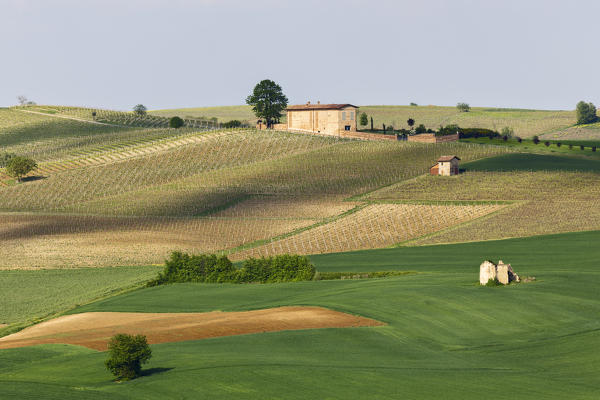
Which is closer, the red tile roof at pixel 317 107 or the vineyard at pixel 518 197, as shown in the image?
the vineyard at pixel 518 197

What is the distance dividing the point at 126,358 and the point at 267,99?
521 feet

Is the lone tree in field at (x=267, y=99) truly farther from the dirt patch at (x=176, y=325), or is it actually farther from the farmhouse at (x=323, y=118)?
the dirt patch at (x=176, y=325)

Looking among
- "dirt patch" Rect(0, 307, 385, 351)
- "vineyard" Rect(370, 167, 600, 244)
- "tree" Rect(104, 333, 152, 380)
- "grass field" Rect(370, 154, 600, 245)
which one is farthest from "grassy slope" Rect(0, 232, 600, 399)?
"grass field" Rect(370, 154, 600, 245)

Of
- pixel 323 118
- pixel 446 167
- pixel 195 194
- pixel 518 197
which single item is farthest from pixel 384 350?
pixel 323 118

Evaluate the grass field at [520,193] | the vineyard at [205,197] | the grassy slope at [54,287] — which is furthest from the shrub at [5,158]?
the grassy slope at [54,287]

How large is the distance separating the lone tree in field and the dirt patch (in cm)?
13632

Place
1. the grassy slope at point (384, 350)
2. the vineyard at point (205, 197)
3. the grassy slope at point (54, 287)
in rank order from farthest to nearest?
the vineyard at point (205, 197) → the grassy slope at point (54, 287) → the grassy slope at point (384, 350)

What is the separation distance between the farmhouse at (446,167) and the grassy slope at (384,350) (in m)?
60.1

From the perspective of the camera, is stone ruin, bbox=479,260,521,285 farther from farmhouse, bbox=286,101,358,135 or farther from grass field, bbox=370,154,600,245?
farmhouse, bbox=286,101,358,135

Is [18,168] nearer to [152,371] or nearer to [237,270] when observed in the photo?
[237,270]

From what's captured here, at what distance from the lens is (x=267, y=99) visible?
190500mm

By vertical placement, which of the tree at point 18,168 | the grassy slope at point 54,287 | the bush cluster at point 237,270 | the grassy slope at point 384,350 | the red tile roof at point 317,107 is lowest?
the grassy slope at point 54,287

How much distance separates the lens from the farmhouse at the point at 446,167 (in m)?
127

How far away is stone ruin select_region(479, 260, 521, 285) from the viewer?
188 feet
